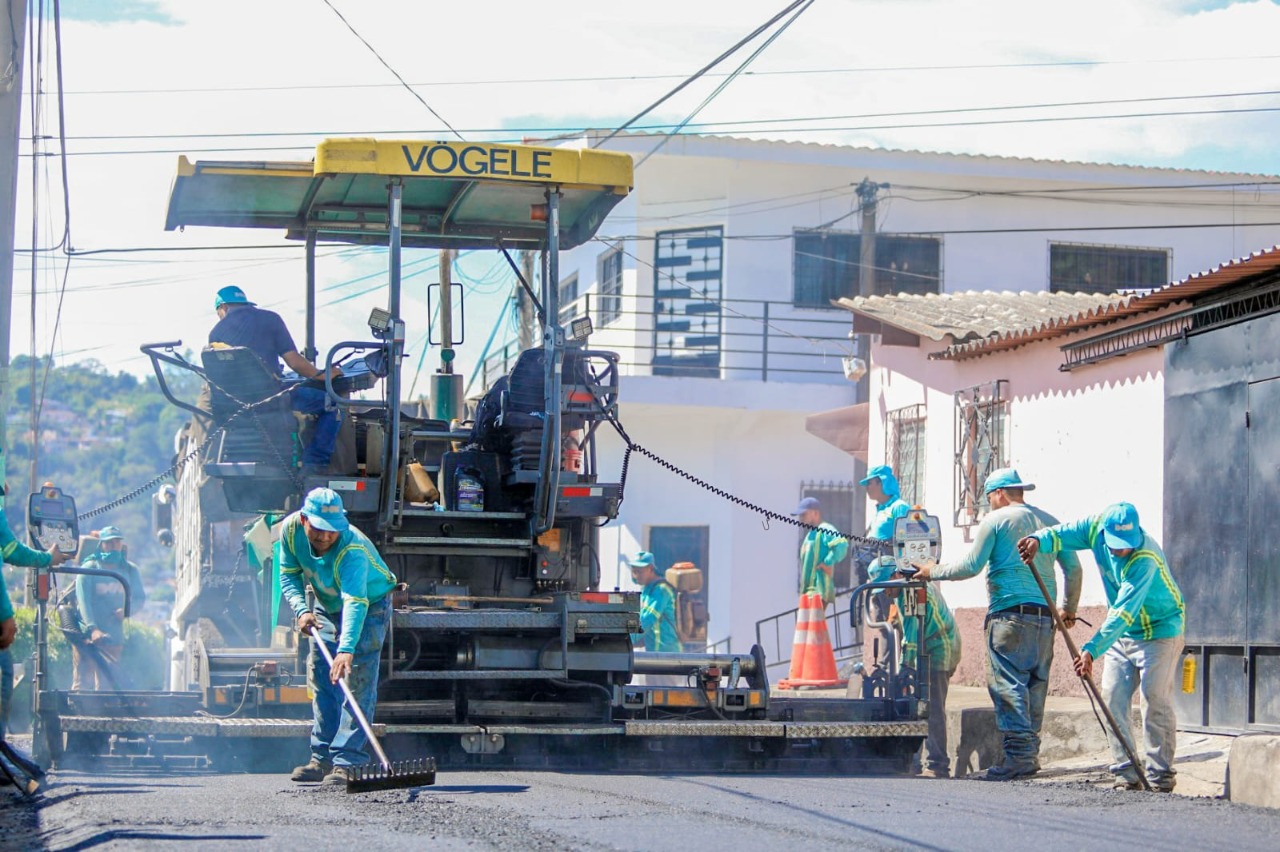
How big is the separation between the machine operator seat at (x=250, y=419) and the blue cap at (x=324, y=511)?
4.68 ft

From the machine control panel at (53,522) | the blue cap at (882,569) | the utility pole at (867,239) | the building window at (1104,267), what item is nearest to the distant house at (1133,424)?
the blue cap at (882,569)

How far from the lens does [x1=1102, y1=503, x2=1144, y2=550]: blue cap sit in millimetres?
8914

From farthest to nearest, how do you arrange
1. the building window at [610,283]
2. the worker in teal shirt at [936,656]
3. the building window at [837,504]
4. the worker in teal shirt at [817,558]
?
1. the building window at [610,283]
2. the building window at [837,504]
3. the worker in teal shirt at [817,558]
4. the worker in teal shirt at [936,656]

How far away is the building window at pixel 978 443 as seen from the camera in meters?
15.3

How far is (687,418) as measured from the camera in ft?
74.2

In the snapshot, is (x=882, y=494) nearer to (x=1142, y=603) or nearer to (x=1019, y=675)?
(x=1019, y=675)

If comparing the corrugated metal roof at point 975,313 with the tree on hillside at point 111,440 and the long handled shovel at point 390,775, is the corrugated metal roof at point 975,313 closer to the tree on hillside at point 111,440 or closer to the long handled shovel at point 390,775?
the long handled shovel at point 390,775

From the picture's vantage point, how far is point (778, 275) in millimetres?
23188

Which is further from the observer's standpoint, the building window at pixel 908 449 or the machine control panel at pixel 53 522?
the building window at pixel 908 449

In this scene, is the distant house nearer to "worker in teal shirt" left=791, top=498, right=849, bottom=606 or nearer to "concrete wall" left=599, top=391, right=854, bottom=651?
"worker in teal shirt" left=791, top=498, right=849, bottom=606

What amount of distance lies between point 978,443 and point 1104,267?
9632 millimetres

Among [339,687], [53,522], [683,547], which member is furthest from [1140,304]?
[683,547]

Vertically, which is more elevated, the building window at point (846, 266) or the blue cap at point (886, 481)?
the building window at point (846, 266)

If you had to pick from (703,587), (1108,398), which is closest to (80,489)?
(703,587)
